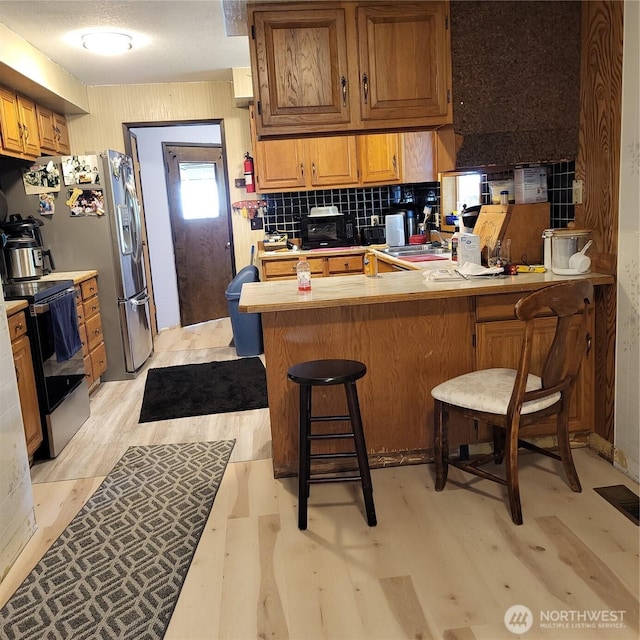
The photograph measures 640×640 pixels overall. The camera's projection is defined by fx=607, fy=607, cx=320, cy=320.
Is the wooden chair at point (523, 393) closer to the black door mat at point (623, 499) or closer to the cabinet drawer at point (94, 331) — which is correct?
the black door mat at point (623, 499)

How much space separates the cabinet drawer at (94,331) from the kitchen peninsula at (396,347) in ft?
6.71

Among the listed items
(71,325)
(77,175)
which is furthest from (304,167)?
(71,325)

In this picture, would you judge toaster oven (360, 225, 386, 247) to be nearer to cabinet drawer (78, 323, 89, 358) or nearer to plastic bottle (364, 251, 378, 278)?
plastic bottle (364, 251, 378, 278)

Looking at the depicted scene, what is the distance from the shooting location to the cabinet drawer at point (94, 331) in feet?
14.5

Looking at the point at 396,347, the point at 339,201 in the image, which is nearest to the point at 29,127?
the point at 339,201

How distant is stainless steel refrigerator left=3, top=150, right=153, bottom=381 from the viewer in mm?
4543

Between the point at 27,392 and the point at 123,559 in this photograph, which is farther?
the point at 27,392

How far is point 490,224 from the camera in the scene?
129 inches

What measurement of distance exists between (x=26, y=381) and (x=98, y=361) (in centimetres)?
149

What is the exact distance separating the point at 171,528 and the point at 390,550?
2.96 feet

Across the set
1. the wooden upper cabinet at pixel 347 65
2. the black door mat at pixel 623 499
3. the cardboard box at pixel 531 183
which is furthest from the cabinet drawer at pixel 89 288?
the black door mat at pixel 623 499

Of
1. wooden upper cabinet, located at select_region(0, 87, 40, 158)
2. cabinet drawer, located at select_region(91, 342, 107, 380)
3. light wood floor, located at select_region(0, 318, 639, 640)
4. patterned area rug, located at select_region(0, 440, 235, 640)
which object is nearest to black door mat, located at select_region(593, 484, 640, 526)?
light wood floor, located at select_region(0, 318, 639, 640)

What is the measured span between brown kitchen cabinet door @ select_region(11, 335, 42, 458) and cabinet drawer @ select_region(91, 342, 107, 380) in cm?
127

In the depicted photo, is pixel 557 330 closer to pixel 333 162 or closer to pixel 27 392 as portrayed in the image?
pixel 27 392
